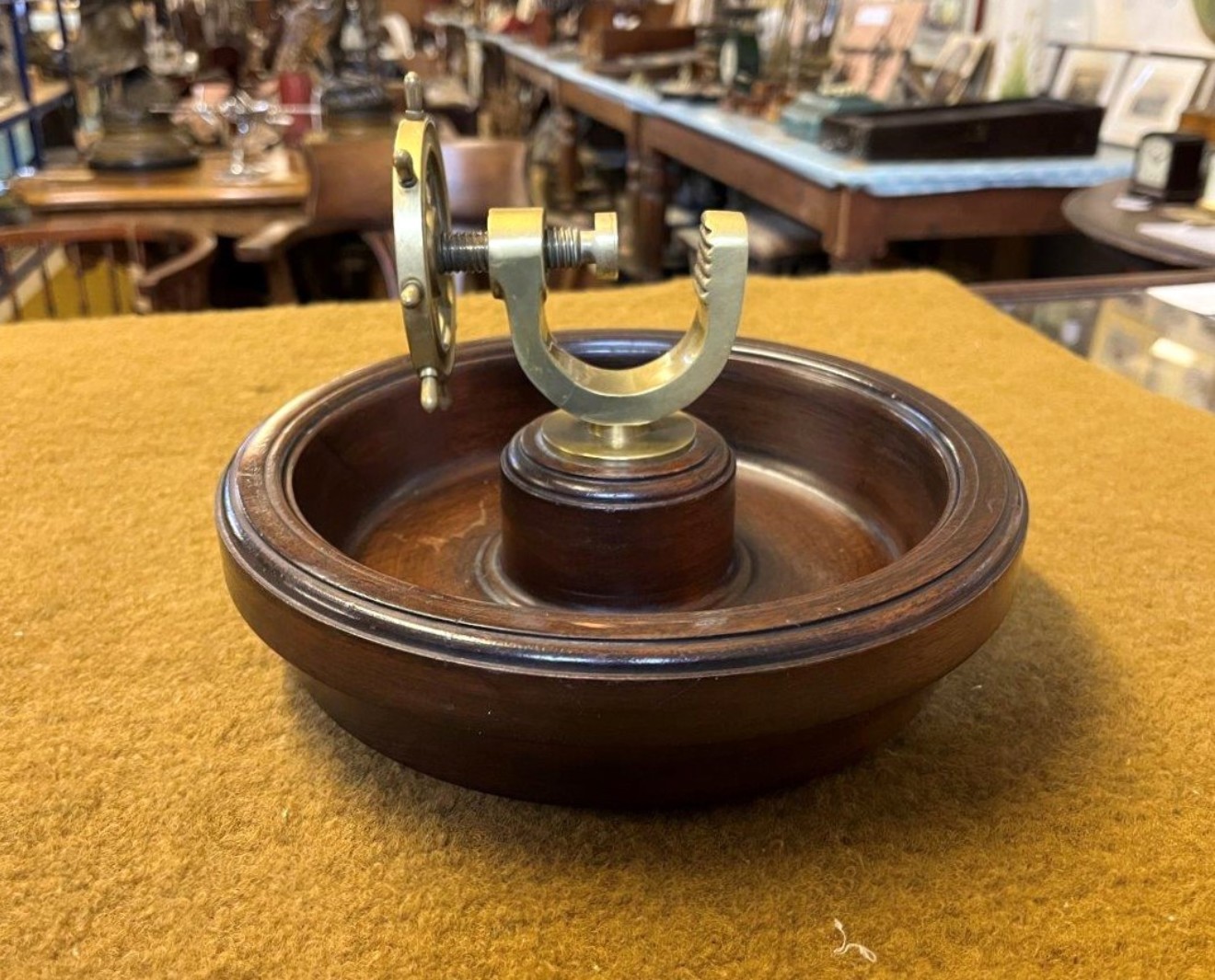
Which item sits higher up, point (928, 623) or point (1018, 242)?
point (928, 623)

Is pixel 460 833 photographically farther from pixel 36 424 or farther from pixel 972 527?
pixel 36 424

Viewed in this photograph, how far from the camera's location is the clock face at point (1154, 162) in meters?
1.58

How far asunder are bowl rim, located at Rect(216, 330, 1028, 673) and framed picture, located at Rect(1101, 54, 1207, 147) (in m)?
1.68

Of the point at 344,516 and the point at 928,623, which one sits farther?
the point at 344,516

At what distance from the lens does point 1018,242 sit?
7.63 ft

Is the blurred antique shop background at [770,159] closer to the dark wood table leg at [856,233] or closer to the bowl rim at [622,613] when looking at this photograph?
the dark wood table leg at [856,233]

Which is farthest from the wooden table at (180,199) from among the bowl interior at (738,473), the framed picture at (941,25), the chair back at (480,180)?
the bowl interior at (738,473)

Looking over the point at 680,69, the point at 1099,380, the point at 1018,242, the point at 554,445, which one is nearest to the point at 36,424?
the point at 554,445

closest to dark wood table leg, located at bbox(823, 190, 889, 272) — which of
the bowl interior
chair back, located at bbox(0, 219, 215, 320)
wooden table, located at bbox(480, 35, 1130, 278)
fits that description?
wooden table, located at bbox(480, 35, 1130, 278)

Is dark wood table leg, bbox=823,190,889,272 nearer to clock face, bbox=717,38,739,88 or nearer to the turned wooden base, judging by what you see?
clock face, bbox=717,38,739,88

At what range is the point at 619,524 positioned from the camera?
528 mm

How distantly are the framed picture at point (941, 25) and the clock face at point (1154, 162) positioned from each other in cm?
88

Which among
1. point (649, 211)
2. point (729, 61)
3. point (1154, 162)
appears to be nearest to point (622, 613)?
point (1154, 162)

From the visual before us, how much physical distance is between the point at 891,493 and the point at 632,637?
271mm
